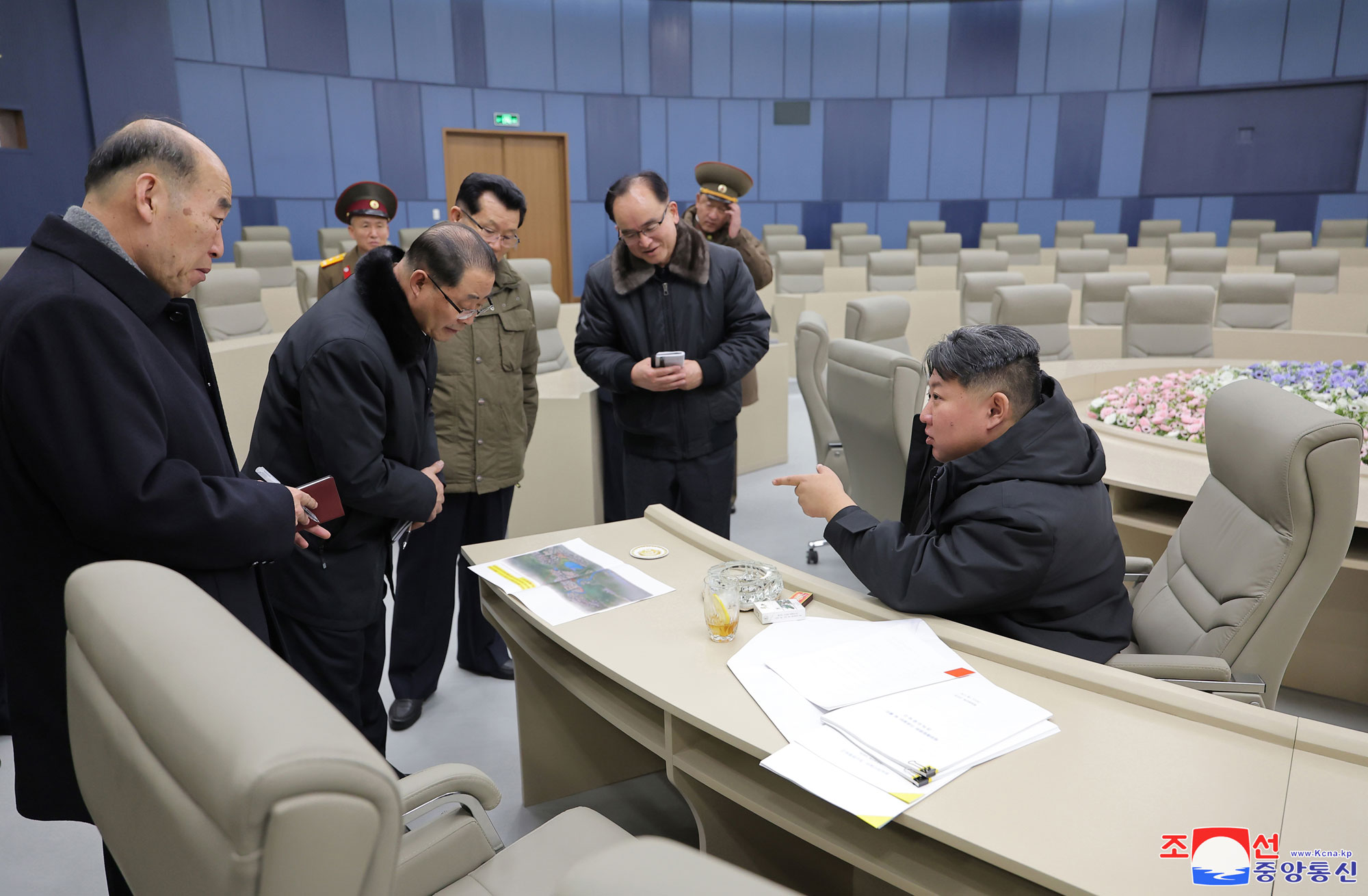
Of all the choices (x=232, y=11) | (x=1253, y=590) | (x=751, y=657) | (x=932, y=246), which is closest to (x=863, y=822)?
(x=751, y=657)

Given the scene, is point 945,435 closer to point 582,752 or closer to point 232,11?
point 582,752

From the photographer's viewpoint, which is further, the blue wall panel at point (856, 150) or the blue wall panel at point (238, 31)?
the blue wall panel at point (856, 150)

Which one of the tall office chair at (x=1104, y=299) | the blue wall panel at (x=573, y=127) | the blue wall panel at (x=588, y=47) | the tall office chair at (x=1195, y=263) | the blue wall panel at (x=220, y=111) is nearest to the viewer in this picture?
the tall office chair at (x=1104, y=299)

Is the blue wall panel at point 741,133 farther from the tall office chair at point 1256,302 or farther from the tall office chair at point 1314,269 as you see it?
the tall office chair at point 1256,302

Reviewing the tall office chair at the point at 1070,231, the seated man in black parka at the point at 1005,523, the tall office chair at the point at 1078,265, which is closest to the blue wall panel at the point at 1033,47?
the tall office chair at the point at 1070,231

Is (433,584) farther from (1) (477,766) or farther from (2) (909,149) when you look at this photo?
(2) (909,149)

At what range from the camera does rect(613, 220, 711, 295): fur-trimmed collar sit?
262 centimetres

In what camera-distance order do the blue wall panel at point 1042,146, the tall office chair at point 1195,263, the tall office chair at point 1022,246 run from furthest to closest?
the blue wall panel at point 1042,146 → the tall office chair at point 1022,246 → the tall office chair at point 1195,263

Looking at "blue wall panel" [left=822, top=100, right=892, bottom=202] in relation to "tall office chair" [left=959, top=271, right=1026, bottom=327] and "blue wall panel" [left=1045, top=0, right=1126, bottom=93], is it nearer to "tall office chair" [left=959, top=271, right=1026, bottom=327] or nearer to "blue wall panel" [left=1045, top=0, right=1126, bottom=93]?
"blue wall panel" [left=1045, top=0, right=1126, bottom=93]

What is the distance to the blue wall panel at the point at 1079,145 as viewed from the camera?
469 inches

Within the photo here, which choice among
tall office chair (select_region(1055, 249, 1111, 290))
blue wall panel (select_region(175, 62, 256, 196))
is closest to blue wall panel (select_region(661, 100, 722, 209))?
blue wall panel (select_region(175, 62, 256, 196))

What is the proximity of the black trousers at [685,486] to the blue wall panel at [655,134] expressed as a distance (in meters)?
9.30

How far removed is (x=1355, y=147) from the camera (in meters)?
11.4

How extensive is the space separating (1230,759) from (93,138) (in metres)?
9.76
